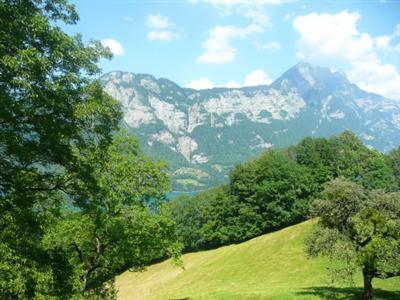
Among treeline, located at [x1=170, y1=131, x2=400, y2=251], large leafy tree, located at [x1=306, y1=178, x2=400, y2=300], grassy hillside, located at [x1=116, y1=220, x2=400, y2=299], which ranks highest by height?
treeline, located at [x1=170, y1=131, x2=400, y2=251]

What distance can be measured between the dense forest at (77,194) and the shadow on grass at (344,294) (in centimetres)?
293

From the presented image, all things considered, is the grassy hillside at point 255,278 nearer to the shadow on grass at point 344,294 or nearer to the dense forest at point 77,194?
the shadow on grass at point 344,294

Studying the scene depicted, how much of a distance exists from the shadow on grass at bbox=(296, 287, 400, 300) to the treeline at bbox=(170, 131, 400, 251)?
64.5 meters

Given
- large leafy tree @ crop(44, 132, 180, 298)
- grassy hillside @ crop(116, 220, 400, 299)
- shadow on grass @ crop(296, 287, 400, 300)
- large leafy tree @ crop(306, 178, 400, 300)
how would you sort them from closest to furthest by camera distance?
large leafy tree @ crop(306, 178, 400, 300)
shadow on grass @ crop(296, 287, 400, 300)
large leafy tree @ crop(44, 132, 180, 298)
grassy hillside @ crop(116, 220, 400, 299)

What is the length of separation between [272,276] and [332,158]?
6837cm

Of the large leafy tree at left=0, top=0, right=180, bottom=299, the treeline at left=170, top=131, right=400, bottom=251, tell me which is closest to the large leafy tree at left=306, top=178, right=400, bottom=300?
the large leafy tree at left=0, top=0, right=180, bottom=299

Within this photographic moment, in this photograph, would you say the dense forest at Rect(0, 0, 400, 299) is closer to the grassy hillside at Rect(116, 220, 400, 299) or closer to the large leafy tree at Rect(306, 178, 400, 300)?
the large leafy tree at Rect(306, 178, 400, 300)

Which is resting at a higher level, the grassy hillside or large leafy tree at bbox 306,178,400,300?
large leafy tree at bbox 306,178,400,300

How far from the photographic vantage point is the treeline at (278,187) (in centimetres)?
10362

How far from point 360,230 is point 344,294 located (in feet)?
27.4

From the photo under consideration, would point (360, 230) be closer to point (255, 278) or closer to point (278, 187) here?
point (255, 278)

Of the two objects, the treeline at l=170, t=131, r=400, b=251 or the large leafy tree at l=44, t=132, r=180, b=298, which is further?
the treeline at l=170, t=131, r=400, b=251

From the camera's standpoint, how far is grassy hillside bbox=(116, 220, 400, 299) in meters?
36.4

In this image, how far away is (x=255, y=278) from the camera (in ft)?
191
